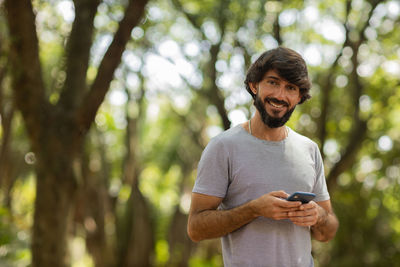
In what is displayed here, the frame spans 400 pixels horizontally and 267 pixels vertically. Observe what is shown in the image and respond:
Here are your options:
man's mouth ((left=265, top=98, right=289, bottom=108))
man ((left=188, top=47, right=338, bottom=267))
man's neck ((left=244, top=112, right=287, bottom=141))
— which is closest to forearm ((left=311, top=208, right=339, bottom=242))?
man ((left=188, top=47, right=338, bottom=267))

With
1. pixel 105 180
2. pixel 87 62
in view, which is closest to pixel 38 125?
pixel 87 62

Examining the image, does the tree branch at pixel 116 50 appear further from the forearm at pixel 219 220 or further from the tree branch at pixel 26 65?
the forearm at pixel 219 220

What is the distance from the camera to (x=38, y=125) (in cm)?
662

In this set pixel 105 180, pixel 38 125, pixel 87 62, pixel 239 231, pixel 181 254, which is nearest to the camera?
pixel 239 231

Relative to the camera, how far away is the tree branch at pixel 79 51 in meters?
6.89

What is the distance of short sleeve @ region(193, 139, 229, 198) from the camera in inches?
104

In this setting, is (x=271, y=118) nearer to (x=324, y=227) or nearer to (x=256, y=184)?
(x=256, y=184)

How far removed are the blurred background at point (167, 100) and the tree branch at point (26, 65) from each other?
0.01 m

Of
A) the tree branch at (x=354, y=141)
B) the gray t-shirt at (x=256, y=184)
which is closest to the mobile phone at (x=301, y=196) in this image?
the gray t-shirt at (x=256, y=184)

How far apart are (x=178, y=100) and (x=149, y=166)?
1382 centimetres

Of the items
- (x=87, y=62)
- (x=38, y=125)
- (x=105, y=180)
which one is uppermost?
(x=87, y=62)

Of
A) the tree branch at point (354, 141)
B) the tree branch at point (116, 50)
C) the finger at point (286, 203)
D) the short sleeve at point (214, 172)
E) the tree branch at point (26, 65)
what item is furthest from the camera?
the tree branch at point (354, 141)

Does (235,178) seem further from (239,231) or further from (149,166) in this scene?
(149,166)

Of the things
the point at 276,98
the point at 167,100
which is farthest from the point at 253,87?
the point at 167,100
